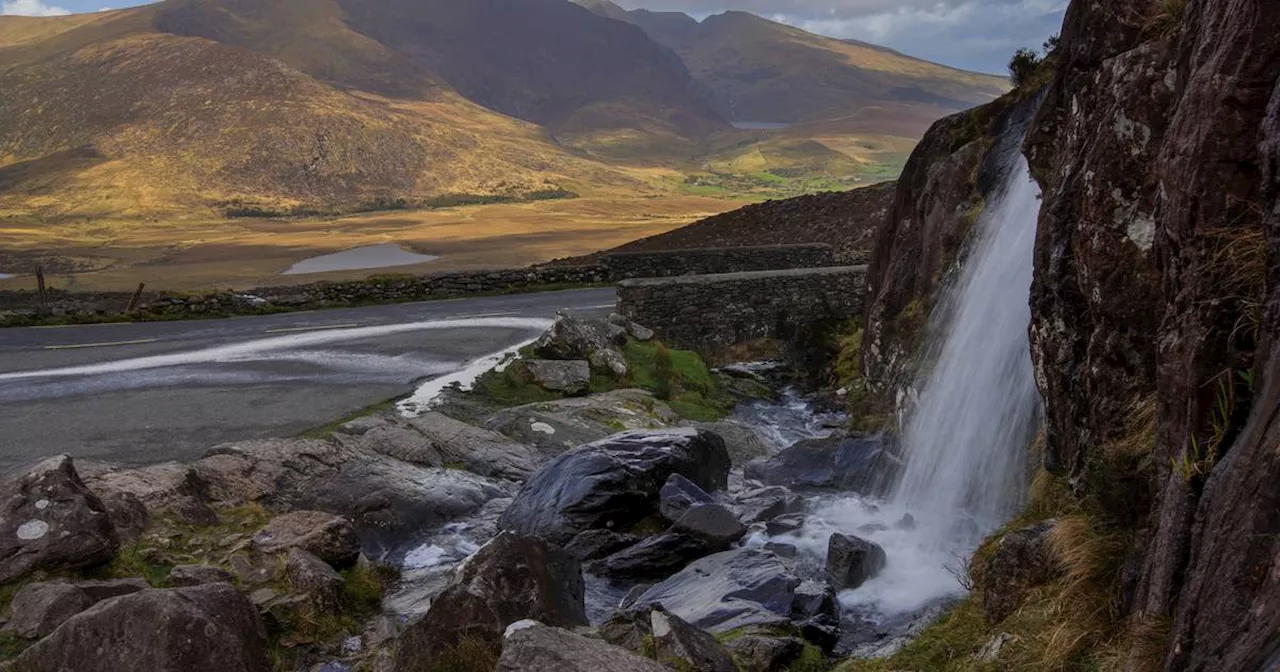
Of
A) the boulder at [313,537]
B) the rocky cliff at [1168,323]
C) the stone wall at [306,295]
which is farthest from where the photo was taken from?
the stone wall at [306,295]

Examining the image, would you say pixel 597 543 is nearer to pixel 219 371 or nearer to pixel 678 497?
pixel 678 497

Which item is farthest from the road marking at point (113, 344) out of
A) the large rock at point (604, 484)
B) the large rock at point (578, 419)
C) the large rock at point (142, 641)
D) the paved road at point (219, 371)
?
the large rock at point (142, 641)

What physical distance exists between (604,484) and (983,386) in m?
4.72

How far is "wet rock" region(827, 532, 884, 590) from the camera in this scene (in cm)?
Answer: 1025

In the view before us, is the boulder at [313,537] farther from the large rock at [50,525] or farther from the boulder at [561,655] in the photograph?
the boulder at [561,655]

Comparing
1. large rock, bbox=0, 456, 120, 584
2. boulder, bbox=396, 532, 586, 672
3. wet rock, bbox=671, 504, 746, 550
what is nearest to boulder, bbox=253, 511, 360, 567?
large rock, bbox=0, 456, 120, 584

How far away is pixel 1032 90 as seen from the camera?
50.0 feet

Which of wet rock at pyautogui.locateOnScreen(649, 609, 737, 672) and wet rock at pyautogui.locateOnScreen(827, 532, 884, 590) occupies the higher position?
wet rock at pyautogui.locateOnScreen(649, 609, 737, 672)

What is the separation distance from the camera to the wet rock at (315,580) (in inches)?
369

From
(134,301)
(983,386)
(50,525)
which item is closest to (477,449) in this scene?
(50,525)

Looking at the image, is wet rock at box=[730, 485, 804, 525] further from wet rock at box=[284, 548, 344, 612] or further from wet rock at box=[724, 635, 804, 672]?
wet rock at box=[284, 548, 344, 612]

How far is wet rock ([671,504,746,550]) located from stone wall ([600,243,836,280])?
1986 centimetres

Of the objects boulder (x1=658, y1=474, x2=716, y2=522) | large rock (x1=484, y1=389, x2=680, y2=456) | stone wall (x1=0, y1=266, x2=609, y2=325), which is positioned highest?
boulder (x1=658, y1=474, x2=716, y2=522)

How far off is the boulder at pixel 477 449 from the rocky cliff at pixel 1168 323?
26.6ft
